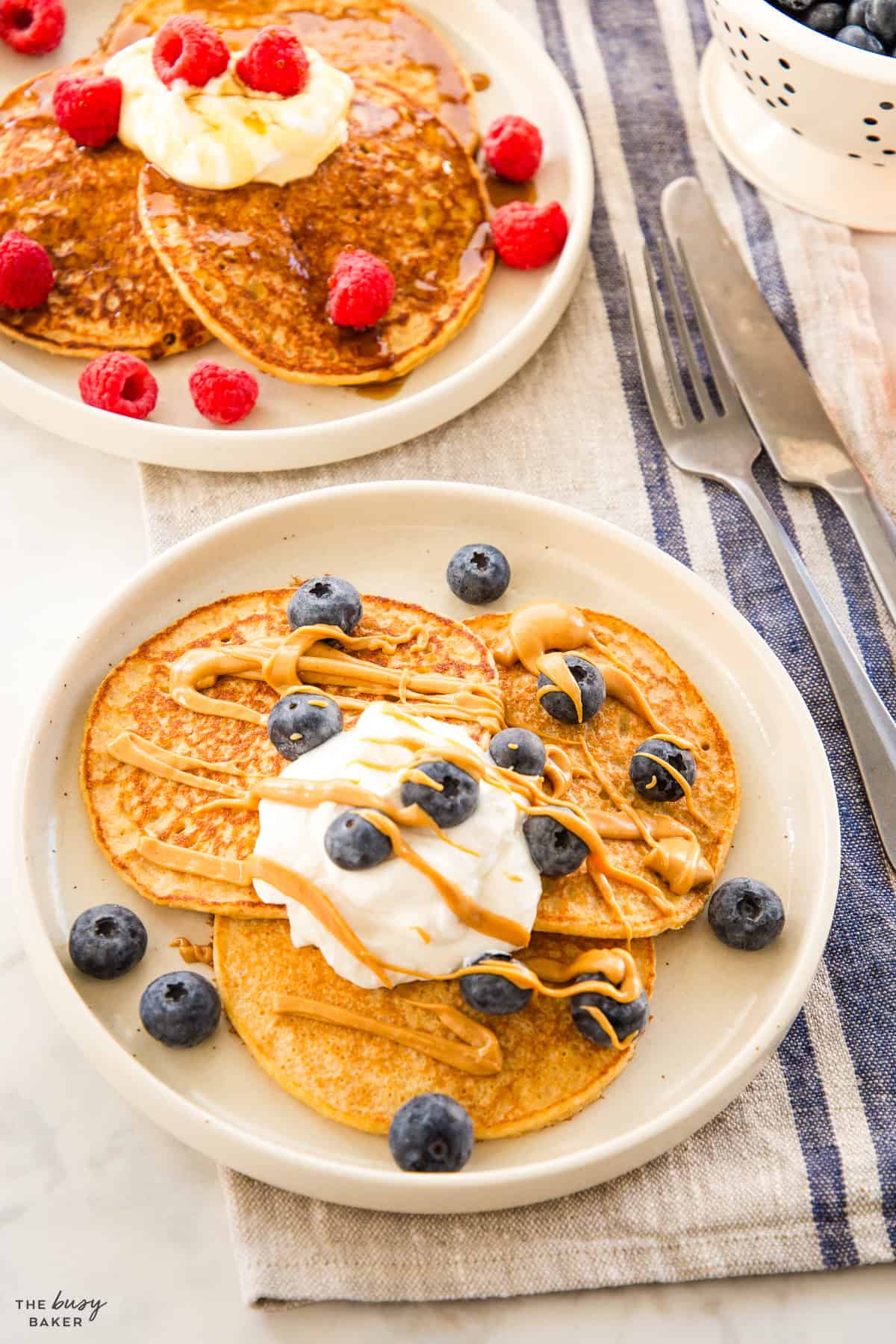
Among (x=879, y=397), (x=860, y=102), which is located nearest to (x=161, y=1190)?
(x=879, y=397)

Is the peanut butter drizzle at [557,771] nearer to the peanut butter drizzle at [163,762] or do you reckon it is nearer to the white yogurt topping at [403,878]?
the white yogurt topping at [403,878]

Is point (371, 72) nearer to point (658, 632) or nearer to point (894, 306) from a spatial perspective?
point (894, 306)

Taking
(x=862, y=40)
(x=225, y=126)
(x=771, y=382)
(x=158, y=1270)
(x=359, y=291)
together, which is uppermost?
(x=862, y=40)

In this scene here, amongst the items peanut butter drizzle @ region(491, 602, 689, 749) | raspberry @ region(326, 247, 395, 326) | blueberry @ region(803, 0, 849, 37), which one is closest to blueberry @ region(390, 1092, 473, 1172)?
peanut butter drizzle @ region(491, 602, 689, 749)

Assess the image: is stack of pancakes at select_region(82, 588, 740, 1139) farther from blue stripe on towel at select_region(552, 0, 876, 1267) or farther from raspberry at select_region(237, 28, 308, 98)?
raspberry at select_region(237, 28, 308, 98)

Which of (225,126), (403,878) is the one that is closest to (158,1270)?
(403,878)

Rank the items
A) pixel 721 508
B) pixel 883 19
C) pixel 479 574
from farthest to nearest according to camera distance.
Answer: pixel 721 508, pixel 883 19, pixel 479 574

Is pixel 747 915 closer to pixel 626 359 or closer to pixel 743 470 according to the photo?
pixel 743 470
